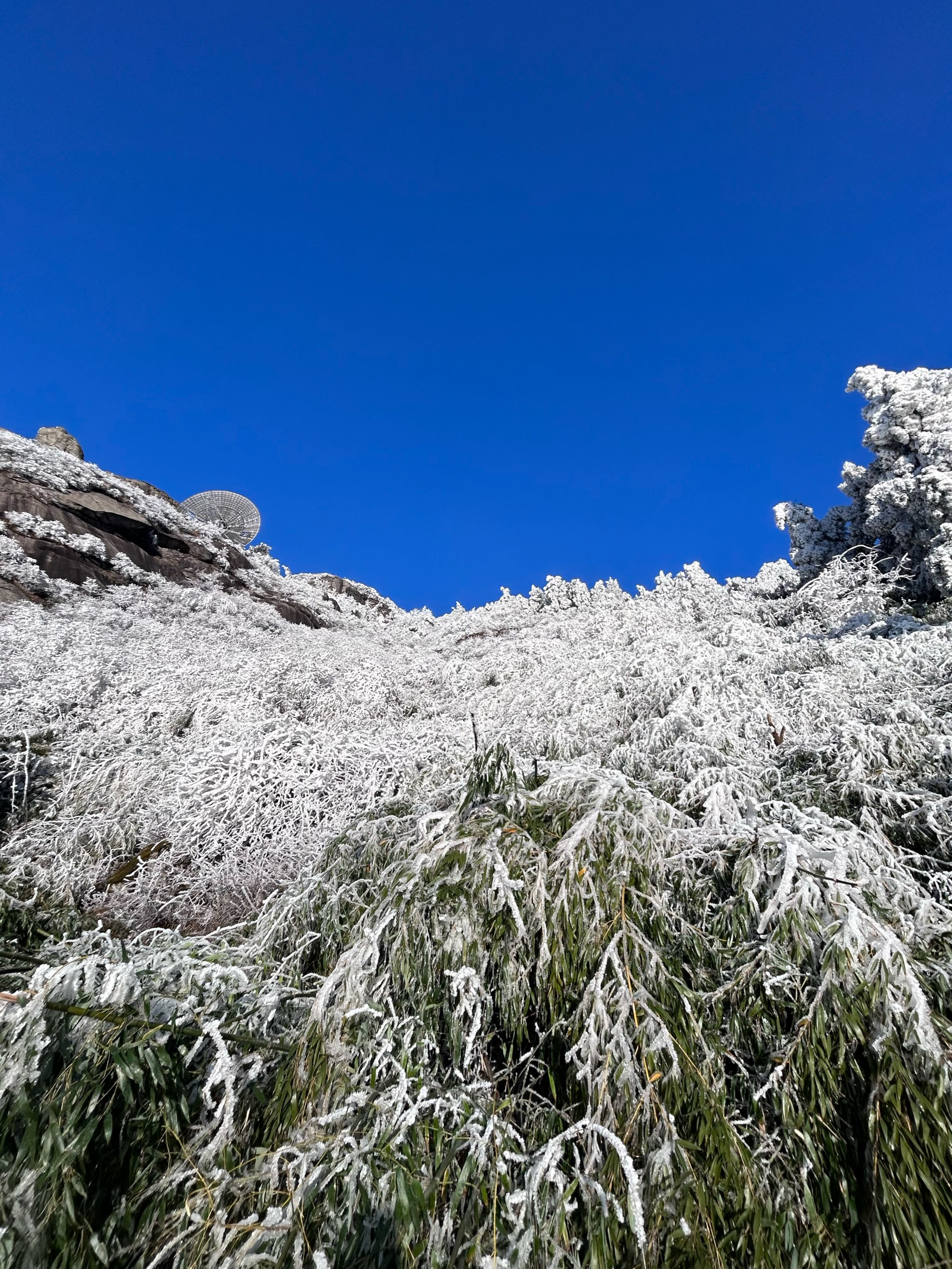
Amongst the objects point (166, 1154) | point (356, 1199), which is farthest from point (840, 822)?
point (166, 1154)

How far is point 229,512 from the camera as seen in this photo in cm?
2966

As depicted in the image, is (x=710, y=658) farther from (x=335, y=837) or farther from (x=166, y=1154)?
(x=166, y=1154)

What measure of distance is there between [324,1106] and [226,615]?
50.2 ft

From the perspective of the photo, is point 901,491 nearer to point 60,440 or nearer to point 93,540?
point 93,540

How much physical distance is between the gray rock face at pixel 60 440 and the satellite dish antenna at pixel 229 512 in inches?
196

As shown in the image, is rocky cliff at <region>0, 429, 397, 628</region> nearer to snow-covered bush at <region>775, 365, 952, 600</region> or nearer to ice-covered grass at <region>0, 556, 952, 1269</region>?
ice-covered grass at <region>0, 556, 952, 1269</region>

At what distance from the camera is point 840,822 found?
3.21 metres

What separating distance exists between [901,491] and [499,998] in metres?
10.3

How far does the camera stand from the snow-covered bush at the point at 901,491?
8.06 meters

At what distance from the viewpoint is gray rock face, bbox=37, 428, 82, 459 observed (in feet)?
84.3

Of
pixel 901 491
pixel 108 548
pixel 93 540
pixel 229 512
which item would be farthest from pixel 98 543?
pixel 901 491

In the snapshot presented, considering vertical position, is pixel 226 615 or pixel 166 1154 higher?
pixel 226 615

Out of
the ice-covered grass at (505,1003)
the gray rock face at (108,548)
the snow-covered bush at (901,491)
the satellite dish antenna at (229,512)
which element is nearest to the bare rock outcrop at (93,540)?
the gray rock face at (108,548)

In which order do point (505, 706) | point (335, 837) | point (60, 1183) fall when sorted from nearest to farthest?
point (60, 1183)
point (335, 837)
point (505, 706)
